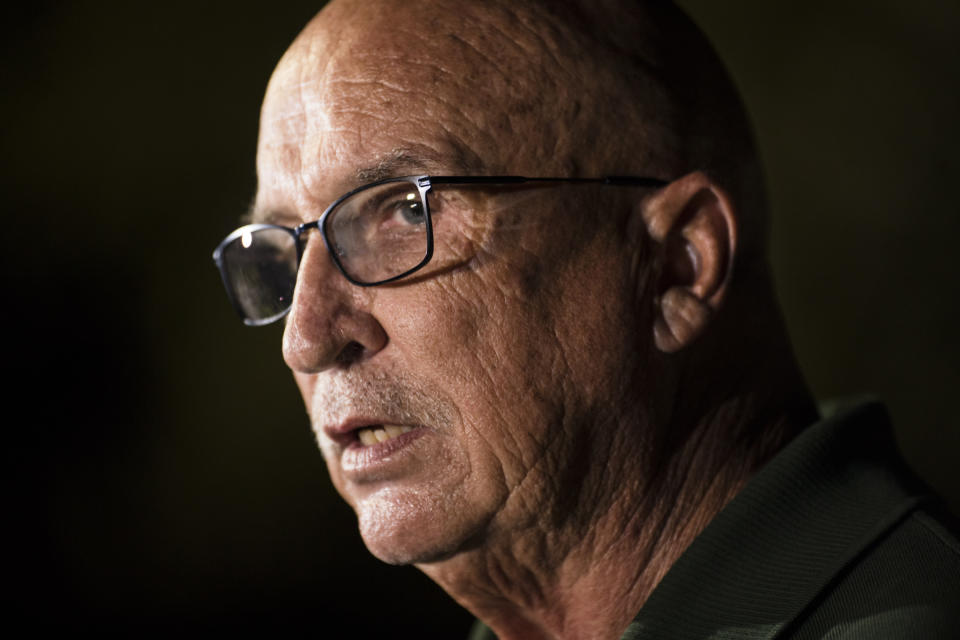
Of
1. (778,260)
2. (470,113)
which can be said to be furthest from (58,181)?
(778,260)

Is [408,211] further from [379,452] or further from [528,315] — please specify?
[379,452]

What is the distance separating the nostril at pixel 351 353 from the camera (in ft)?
4.12

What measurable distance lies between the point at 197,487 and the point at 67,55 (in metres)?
1.26

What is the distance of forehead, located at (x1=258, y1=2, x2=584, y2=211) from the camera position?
1.22 meters

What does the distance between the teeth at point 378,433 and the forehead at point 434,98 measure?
1.09 feet

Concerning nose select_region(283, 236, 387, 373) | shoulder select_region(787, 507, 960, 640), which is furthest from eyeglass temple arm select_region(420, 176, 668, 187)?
shoulder select_region(787, 507, 960, 640)

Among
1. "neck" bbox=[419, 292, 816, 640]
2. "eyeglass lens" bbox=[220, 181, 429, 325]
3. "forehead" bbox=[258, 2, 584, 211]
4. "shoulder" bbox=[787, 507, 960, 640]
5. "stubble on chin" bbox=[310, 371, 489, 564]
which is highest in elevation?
"forehead" bbox=[258, 2, 584, 211]

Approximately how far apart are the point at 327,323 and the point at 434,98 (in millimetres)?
320

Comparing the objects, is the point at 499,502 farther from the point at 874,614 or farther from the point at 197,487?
the point at 197,487

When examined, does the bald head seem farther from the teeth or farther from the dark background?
the dark background

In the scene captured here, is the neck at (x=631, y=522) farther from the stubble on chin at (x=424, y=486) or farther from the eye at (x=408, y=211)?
the eye at (x=408, y=211)

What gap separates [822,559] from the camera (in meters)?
1.15

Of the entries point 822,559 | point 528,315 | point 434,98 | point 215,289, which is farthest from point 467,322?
point 215,289

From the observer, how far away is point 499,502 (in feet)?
4.03
